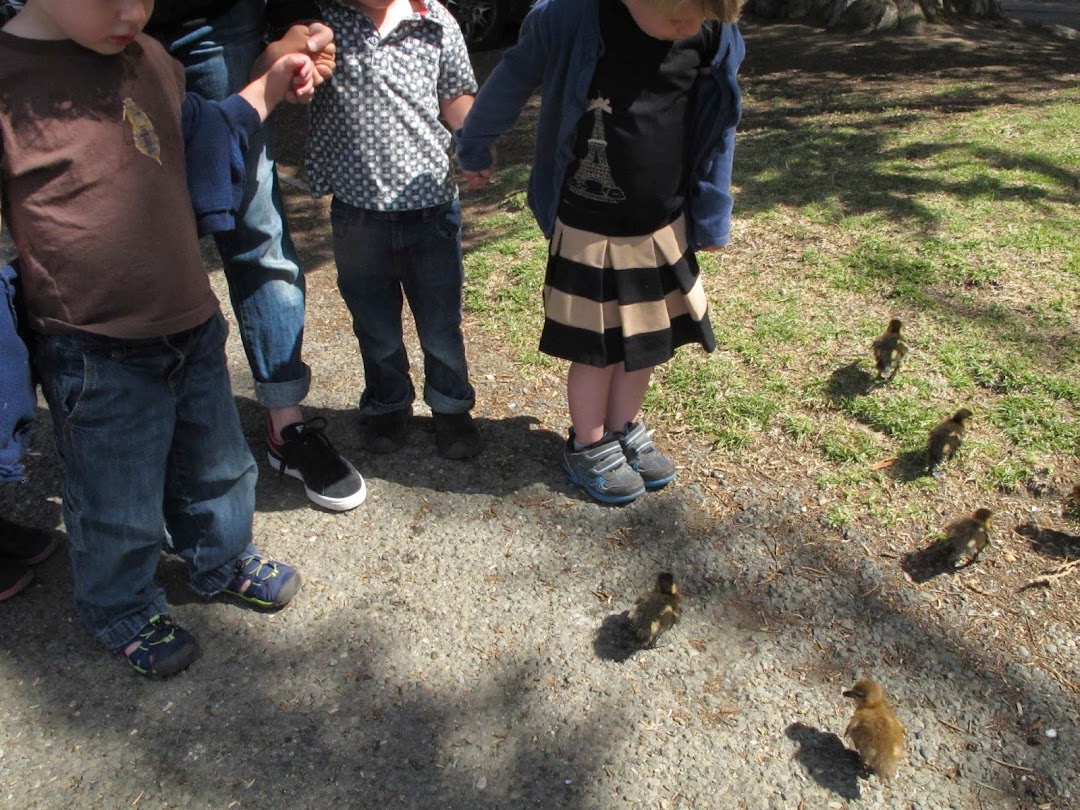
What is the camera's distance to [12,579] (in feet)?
9.78

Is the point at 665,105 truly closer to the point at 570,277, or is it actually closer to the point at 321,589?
the point at 570,277

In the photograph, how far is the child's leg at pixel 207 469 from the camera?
8.37ft

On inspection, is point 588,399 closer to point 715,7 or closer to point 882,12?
point 715,7

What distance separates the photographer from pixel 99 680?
107 inches

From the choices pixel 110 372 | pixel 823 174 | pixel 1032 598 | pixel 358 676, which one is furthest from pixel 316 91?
pixel 823 174

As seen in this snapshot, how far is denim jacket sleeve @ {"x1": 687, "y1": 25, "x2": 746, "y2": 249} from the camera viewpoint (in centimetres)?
268

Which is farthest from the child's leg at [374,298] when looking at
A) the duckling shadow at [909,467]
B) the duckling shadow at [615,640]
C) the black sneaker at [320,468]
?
the duckling shadow at [909,467]

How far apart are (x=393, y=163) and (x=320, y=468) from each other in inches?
44.8

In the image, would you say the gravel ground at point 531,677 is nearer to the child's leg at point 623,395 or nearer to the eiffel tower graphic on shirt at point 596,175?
the child's leg at point 623,395

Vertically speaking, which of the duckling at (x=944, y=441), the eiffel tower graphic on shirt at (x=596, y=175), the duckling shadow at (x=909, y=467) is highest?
the eiffel tower graphic on shirt at (x=596, y=175)

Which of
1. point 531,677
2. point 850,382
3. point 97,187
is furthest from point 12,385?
point 850,382

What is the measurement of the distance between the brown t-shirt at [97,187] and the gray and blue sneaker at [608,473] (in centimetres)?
151

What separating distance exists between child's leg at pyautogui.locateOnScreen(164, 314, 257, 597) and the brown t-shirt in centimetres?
19

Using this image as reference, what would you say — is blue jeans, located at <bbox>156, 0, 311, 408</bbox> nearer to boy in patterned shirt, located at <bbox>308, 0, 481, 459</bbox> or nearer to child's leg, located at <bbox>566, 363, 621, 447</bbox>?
boy in patterned shirt, located at <bbox>308, 0, 481, 459</bbox>
